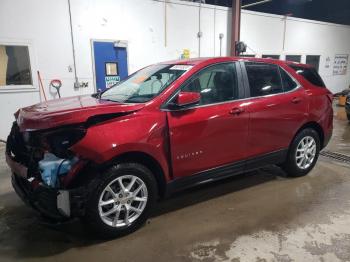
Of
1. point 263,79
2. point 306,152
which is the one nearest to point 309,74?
point 263,79

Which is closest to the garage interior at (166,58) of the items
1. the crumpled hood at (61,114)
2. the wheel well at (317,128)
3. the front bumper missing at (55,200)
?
the front bumper missing at (55,200)

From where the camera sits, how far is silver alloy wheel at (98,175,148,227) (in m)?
2.51

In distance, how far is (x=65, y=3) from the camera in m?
5.98

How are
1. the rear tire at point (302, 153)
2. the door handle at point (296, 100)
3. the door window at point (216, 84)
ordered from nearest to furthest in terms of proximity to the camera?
the door window at point (216, 84) → the door handle at point (296, 100) → the rear tire at point (302, 153)

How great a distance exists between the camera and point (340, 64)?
13.1 metres

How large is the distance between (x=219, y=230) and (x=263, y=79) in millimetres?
1725

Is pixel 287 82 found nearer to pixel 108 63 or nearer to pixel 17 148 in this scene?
pixel 17 148

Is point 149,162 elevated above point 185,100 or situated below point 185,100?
below

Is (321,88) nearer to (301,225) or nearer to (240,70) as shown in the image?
(240,70)

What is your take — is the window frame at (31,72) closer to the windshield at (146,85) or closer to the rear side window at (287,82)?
the windshield at (146,85)

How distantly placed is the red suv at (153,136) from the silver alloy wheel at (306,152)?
0.22 feet

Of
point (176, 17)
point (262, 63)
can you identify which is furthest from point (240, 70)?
point (176, 17)

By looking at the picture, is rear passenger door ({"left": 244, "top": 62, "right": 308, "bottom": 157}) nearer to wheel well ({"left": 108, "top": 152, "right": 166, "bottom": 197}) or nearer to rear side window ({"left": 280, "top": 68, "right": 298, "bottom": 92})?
rear side window ({"left": 280, "top": 68, "right": 298, "bottom": 92})

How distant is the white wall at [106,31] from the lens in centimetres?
573
